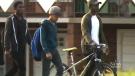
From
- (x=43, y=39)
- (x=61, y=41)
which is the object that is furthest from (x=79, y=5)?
(x=43, y=39)

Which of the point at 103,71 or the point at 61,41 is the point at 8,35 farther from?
the point at 61,41

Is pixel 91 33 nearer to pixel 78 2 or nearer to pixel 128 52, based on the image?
pixel 78 2

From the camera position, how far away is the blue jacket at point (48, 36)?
8641 millimetres

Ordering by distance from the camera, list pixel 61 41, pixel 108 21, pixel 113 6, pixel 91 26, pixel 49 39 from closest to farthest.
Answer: pixel 49 39
pixel 91 26
pixel 113 6
pixel 108 21
pixel 61 41

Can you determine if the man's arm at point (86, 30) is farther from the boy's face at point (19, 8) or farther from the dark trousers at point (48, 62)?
the boy's face at point (19, 8)

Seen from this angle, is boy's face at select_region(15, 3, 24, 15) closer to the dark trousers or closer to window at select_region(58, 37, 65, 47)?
the dark trousers

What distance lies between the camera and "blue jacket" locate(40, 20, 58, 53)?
Answer: 28.3 ft

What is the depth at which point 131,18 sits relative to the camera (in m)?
17.6

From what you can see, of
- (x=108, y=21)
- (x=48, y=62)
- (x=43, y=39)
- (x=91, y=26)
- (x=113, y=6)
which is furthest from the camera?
(x=108, y=21)

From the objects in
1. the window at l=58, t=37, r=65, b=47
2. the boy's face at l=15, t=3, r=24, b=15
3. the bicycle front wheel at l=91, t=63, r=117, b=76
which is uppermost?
the boy's face at l=15, t=3, r=24, b=15

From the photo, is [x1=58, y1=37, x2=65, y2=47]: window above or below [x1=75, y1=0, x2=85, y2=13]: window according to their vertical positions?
below

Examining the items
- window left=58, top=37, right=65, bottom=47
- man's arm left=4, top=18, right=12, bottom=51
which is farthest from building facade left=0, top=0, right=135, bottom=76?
man's arm left=4, top=18, right=12, bottom=51

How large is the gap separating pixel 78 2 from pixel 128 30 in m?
2.51

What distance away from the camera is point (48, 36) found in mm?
8742
